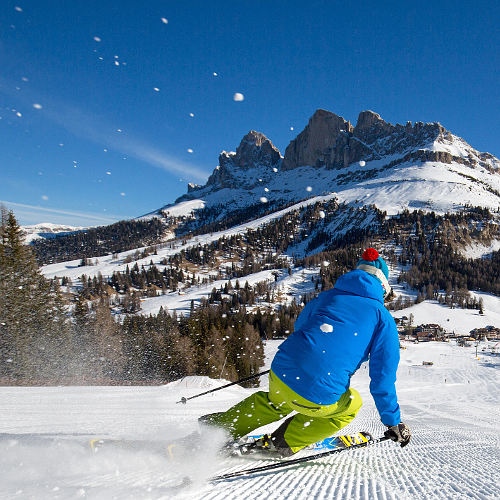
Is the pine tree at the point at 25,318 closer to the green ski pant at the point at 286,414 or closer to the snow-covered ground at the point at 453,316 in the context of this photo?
the green ski pant at the point at 286,414

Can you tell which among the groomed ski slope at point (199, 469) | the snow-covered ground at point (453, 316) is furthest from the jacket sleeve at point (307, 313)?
the snow-covered ground at point (453, 316)

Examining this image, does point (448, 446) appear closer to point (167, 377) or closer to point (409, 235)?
point (167, 377)

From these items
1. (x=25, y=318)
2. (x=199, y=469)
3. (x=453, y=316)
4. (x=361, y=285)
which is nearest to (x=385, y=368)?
(x=361, y=285)

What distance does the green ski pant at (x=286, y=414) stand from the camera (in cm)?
273

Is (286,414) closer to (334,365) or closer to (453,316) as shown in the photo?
(334,365)

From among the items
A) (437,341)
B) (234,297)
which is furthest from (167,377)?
(234,297)

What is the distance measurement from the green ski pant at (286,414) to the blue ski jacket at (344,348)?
5.1 inches

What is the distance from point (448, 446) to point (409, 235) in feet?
529

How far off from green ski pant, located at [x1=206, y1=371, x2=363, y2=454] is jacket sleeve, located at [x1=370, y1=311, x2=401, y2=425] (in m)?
0.25

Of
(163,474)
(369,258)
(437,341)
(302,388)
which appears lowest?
(437,341)

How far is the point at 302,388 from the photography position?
2621mm

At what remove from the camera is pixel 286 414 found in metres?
2.89

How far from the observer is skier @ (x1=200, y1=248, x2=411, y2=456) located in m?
2.60

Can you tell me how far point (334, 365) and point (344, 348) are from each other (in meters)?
0.16
